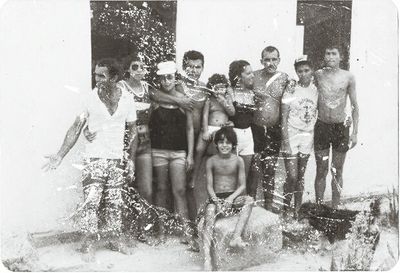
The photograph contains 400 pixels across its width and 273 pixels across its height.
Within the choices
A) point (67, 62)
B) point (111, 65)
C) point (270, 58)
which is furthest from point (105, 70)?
point (270, 58)

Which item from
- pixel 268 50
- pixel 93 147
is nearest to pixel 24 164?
pixel 93 147

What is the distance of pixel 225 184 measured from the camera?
2555 millimetres

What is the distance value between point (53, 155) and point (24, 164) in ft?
0.40

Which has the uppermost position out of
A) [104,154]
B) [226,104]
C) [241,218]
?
[226,104]

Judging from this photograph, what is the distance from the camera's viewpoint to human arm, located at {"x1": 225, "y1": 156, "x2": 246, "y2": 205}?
100 inches

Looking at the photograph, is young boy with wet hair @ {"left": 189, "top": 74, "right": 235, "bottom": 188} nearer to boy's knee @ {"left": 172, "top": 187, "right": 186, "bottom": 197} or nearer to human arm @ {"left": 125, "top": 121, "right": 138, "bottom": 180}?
boy's knee @ {"left": 172, "top": 187, "right": 186, "bottom": 197}

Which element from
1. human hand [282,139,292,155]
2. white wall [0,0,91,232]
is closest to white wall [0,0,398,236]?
white wall [0,0,91,232]

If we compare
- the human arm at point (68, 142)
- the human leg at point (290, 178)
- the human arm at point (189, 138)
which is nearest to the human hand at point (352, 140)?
the human leg at point (290, 178)

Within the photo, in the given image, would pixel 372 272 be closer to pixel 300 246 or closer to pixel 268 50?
pixel 300 246

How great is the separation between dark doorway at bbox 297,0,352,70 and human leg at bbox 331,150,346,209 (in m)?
0.40

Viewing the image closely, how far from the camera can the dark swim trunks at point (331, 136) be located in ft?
8.70

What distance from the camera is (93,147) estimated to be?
254 centimetres

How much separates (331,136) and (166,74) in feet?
2.51

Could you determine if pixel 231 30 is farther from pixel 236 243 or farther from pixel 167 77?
pixel 236 243
